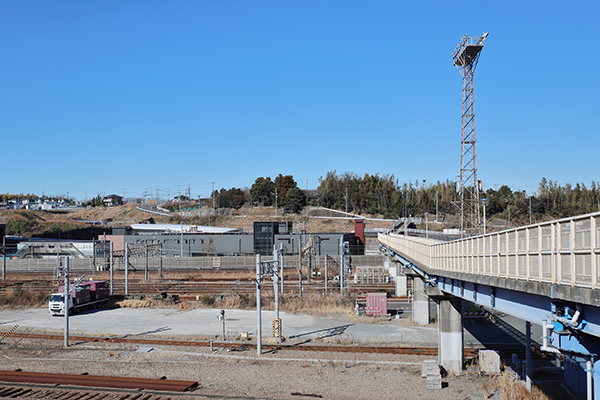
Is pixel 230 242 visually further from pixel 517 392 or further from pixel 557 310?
pixel 557 310

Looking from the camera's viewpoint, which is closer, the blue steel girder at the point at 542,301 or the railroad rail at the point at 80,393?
the blue steel girder at the point at 542,301

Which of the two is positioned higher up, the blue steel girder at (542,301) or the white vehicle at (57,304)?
the blue steel girder at (542,301)

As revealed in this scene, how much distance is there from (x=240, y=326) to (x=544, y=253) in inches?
1050

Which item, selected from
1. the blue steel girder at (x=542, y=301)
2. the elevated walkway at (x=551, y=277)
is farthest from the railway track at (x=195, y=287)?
the elevated walkway at (x=551, y=277)

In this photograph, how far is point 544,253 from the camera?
34.1 ft

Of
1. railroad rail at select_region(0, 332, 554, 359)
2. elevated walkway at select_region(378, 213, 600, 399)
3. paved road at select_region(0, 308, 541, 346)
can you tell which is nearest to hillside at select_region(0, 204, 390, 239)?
paved road at select_region(0, 308, 541, 346)

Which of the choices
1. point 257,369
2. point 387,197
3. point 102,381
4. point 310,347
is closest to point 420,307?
point 310,347

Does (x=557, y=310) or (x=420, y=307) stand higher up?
(x=557, y=310)

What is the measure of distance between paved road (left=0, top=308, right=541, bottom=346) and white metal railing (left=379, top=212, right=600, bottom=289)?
14.6 meters

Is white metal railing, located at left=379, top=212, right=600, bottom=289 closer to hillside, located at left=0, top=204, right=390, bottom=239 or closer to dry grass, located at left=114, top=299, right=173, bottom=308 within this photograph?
dry grass, located at left=114, top=299, right=173, bottom=308

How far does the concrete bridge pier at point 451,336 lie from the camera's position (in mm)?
22562

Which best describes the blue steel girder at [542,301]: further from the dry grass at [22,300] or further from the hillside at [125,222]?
the hillside at [125,222]

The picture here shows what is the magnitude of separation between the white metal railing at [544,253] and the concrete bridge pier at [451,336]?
6.25 meters

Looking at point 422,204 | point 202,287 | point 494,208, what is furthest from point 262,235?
point 422,204
